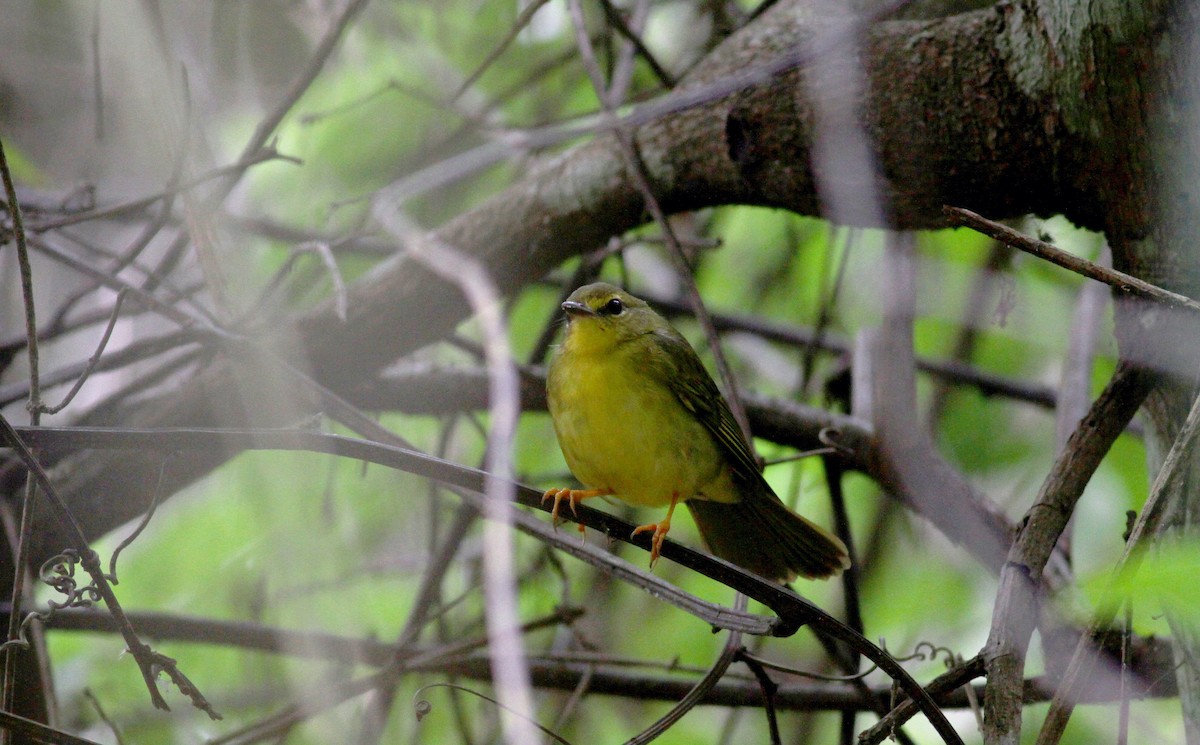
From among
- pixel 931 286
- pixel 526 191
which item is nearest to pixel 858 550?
pixel 931 286

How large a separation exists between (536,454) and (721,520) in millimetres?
1544

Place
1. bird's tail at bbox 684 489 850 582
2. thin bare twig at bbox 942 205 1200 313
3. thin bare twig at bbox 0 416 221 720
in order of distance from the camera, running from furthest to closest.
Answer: bird's tail at bbox 684 489 850 582 < thin bare twig at bbox 0 416 221 720 < thin bare twig at bbox 942 205 1200 313

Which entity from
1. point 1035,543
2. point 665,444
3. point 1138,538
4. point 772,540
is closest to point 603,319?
point 665,444

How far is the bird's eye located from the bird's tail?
65 cm

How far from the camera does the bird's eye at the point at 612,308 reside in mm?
3232

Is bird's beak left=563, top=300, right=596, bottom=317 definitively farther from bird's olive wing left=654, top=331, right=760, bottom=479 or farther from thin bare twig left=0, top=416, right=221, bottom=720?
thin bare twig left=0, top=416, right=221, bottom=720

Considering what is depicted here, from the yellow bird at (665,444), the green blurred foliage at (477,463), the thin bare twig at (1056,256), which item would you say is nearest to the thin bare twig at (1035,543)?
the thin bare twig at (1056,256)

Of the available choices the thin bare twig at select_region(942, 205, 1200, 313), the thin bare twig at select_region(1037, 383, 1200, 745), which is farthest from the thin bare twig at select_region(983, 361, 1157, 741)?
the thin bare twig at select_region(942, 205, 1200, 313)

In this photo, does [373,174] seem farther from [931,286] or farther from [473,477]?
[473,477]

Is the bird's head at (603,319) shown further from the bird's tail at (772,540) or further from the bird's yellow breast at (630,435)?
the bird's tail at (772,540)

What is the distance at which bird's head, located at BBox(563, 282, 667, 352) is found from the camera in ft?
10.2

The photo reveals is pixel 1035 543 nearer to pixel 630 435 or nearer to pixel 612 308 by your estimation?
pixel 630 435

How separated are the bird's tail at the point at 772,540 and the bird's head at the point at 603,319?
1.89 ft

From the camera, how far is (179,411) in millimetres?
3287
